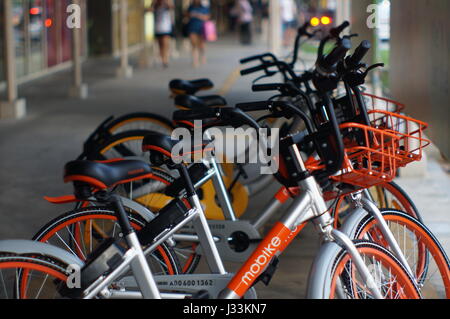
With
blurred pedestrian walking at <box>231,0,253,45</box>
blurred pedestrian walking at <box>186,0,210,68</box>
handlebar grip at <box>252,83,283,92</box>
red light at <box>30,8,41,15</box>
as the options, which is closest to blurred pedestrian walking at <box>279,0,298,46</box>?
blurred pedestrian walking at <box>231,0,253,45</box>

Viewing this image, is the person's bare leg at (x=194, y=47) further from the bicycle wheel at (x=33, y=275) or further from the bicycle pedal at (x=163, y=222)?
the bicycle wheel at (x=33, y=275)

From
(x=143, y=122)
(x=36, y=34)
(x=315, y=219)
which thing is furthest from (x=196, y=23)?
(x=315, y=219)

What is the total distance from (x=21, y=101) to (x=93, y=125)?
122 centimetres

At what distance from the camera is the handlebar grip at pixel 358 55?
10.2 ft

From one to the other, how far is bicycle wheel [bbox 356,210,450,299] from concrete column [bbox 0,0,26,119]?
278 inches

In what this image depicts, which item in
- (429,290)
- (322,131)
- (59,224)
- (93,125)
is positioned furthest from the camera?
(93,125)

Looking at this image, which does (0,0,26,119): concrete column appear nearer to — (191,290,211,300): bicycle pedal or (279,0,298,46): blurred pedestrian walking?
(191,290,211,300): bicycle pedal

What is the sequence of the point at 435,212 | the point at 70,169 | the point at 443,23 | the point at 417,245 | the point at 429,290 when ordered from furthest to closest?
the point at 435,212
the point at 443,23
the point at 429,290
the point at 417,245
the point at 70,169

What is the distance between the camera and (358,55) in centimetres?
318

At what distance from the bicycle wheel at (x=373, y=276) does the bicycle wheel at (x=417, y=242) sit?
16 cm
